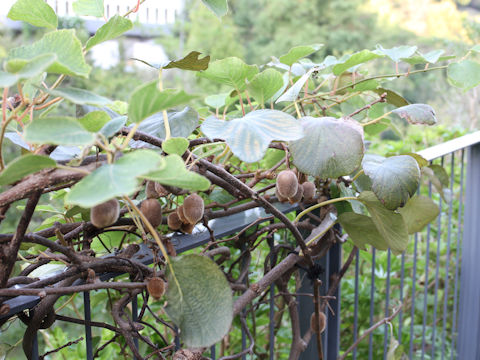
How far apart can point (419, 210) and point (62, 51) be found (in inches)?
24.6

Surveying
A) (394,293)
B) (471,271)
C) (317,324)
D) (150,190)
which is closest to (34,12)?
(150,190)

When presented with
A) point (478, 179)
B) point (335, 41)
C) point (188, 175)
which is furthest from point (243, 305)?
point (335, 41)

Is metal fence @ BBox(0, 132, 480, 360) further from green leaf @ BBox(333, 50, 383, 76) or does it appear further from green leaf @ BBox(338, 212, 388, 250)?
green leaf @ BBox(333, 50, 383, 76)

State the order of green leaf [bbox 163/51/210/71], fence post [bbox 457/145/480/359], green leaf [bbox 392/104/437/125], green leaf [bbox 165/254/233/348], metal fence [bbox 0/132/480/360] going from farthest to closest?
fence post [bbox 457/145/480/359]
metal fence [bbox 0/132/480/360]
green leaf [bbox 392/104/437/125]
green leaf [bbox 163/51/210/71]
green leaf [bbox 165/254/233/348]

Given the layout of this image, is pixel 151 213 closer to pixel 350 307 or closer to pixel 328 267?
pixel 328 267

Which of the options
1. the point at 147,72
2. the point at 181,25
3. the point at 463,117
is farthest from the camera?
the point at 181,25

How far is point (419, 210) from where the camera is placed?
0.77 metres

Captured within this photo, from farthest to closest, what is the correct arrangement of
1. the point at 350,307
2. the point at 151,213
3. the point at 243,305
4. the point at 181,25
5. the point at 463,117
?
the point at 181,25 → the point at 463,117 → the point at 350,307 → the point at 243,305 → the point at 151,213

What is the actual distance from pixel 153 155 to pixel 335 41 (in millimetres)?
14335

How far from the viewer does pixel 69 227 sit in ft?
1.63

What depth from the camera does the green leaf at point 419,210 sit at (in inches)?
30.0

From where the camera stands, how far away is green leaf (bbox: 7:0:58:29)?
38 centimetres

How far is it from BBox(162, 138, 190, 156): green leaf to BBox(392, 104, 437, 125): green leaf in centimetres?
31

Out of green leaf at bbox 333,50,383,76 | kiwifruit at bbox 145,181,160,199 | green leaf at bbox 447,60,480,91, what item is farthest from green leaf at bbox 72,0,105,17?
green leaf at bbox 447,60,480,91
